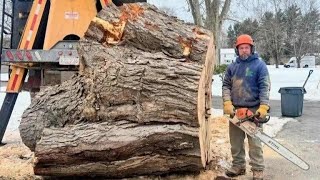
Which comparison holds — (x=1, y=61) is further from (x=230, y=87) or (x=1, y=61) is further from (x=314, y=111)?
(x=314, y=111)

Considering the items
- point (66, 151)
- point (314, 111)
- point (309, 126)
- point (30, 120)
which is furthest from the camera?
point (314, 111)

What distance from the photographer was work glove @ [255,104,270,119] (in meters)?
5.12

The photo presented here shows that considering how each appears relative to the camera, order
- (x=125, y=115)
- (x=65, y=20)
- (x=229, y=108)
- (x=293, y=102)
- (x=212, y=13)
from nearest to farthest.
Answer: (x=125, y=115), (x=229, y=108), (x=65, y=20), (x=293, y=102), (x=212, y=13)

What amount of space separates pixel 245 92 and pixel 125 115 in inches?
63.5

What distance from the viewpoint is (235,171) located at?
550 cm

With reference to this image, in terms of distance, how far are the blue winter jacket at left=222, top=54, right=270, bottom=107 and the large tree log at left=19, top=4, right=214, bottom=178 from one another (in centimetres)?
51

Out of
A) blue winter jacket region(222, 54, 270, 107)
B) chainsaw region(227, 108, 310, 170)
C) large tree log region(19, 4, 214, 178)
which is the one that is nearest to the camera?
large tree log region(19, 4, 214, 178)

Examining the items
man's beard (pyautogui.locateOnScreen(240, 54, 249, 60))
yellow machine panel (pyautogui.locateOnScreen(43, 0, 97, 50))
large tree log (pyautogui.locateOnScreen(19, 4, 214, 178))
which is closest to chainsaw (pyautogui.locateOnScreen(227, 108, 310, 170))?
large tree log (pyautogui.locateOnScreen(19, 4, 214, 178))

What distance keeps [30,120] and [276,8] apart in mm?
67618

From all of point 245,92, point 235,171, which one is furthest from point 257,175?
point 245,92

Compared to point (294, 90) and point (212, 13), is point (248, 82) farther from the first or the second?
point (212, 13)

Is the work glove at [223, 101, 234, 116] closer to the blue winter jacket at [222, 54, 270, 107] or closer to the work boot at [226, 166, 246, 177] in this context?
the blue winter jacket at [222, 54, 270, 107]

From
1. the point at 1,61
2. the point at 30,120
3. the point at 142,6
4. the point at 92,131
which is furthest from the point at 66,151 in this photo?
the point at 1,61

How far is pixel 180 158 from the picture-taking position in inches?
186
